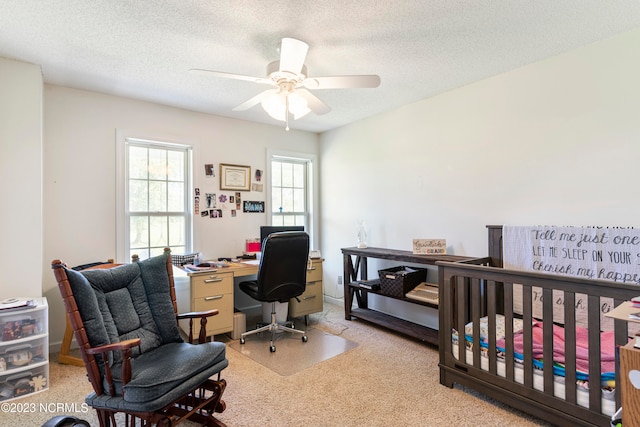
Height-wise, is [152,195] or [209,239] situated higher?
[152,195]

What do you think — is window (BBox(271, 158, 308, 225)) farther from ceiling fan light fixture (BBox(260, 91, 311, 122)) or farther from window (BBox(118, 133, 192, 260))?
ceiling fan light fixture (BBox(260, 91, 311, 122))

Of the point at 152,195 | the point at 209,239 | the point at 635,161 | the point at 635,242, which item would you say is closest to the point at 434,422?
the point at 635,242

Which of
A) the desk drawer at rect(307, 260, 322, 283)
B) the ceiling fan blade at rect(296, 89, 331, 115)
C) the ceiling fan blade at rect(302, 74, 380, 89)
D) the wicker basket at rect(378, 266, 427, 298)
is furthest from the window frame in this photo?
the ceiling fan blade at rect(302, 74, 380, 89)

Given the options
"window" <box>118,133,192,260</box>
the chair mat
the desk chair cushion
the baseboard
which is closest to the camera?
the chair mat

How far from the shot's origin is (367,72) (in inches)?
109

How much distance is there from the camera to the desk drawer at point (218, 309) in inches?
120

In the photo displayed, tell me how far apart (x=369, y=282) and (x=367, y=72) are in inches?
84.1

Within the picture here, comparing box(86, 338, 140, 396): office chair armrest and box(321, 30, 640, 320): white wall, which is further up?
box(321, 30, 640, 320): white wall

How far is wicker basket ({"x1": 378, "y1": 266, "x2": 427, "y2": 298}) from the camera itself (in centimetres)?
321

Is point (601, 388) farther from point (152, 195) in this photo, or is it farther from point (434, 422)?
point (152, 195)

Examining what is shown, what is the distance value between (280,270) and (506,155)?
217cm

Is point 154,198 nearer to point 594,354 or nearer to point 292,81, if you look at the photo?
point 292,81

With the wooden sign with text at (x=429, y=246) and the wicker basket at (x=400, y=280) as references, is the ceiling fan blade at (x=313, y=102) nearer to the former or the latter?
the wooden sign with text at (x=429, y=246)

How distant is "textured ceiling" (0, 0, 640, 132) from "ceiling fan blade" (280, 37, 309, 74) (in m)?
0.22
